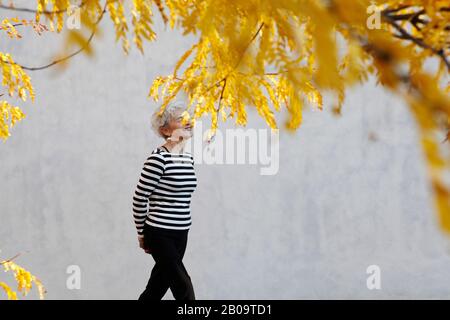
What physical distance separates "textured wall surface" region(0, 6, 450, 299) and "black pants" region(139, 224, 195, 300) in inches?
54.7

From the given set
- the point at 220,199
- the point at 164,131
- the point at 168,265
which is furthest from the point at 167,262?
the point at 220,199

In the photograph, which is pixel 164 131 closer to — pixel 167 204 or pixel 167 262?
pixel 167 204

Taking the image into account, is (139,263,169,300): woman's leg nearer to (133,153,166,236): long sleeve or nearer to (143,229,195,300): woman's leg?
(143,229,195,300): woman's leg

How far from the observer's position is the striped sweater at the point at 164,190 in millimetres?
2150

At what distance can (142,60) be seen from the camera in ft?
11.9

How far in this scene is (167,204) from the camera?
7.12 ft

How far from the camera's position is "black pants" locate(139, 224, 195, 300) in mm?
2170

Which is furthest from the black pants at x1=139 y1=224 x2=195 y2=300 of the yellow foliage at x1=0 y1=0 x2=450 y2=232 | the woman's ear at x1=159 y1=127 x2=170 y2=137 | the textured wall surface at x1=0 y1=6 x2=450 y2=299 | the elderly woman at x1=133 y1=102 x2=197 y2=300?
the textured wall surface at x1=0 y1=6 x2=450 y2=299

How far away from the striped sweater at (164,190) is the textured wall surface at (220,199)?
142cm

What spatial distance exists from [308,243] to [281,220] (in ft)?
0.62

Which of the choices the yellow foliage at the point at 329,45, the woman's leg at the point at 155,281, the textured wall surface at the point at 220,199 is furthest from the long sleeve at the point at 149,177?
the textured wall surface at the point at 220,199

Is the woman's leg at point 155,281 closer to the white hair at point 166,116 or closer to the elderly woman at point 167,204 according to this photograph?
the elderly woman at point 167,204

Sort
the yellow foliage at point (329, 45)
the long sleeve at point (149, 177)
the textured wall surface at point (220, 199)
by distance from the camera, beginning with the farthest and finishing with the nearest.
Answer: the textured wall surface at point (220, 199)
the long sleeve at point (149, 177)
the yellow foliage at point (329, 45)
